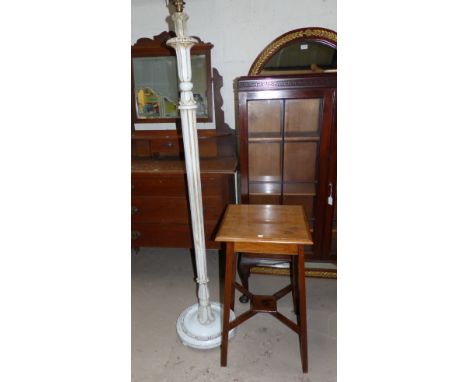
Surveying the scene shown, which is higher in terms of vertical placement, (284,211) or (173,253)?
(284,211)

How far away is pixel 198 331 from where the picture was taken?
5.59 feet

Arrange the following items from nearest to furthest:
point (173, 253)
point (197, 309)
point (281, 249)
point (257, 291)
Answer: point (281, 249)
point (197, 309)
point (257, 291)
point (173, 253)

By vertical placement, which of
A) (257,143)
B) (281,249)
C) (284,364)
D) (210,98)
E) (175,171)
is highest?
(210,98)

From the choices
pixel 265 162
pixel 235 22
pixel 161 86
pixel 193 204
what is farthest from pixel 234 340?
pixel 235 22

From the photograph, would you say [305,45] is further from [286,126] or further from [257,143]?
[257,143]

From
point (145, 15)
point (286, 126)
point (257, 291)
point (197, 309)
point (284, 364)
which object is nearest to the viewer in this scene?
point (284, 364)

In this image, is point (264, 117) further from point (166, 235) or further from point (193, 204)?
point (166, 235)

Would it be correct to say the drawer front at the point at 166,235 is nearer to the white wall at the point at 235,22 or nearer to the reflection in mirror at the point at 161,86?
the reflection in mirror at the point at 161,86

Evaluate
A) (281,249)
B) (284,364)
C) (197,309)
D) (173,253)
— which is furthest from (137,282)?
(281,249)

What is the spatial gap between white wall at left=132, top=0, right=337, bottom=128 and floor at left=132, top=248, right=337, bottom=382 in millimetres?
1557

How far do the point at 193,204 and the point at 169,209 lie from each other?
72 centimetres

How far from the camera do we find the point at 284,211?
1.65 m

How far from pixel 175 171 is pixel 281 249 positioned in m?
1.01

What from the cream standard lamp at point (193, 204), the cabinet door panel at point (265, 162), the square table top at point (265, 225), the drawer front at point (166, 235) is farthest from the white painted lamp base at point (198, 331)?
the cabinet door panel at point (265, 162)
